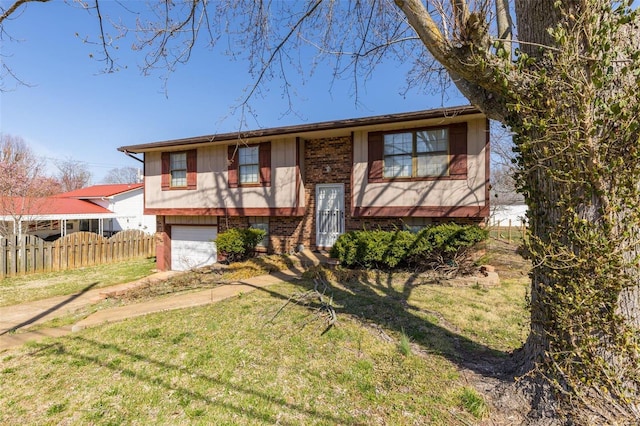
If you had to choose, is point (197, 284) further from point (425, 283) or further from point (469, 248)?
point (469, 248)

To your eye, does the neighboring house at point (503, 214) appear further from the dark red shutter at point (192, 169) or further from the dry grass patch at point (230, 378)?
the dark red shutter at point (192, 169)

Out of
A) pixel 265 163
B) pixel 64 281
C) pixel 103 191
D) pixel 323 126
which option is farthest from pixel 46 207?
pixel 323 126

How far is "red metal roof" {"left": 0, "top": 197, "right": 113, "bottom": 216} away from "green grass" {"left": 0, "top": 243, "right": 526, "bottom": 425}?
14.1m

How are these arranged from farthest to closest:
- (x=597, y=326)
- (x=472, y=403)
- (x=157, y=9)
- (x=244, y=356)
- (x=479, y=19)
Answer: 1. (x=157, y=9)
2. (x=244, y=356)
3. (x=472, y=403)
4. (x=479, y=19)
5. (x=597, y=326)

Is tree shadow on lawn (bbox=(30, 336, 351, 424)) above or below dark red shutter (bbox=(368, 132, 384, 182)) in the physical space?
below

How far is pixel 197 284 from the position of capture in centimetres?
862

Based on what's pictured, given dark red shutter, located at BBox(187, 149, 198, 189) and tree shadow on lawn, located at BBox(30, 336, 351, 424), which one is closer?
tree shadow on lawn, located at BBox(30, 336, 351, 424)

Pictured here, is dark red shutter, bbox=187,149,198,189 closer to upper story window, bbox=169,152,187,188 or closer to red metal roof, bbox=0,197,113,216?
upper story window, bbox=169,152,187,188

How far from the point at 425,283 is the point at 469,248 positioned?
173 centimetres

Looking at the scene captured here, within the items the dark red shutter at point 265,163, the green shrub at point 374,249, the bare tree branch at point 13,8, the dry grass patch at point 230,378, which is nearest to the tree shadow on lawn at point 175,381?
the dry grass patch at point 230,378

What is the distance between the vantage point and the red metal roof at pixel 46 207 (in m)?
14.5

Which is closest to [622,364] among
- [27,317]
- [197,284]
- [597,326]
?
[597,326]

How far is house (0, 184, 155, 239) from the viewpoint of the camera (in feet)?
48.7

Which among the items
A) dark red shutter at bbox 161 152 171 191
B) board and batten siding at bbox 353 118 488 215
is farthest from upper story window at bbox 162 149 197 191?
board and batten siding at bbox 353 118 488 215
